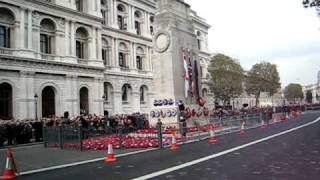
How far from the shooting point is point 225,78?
75188mm

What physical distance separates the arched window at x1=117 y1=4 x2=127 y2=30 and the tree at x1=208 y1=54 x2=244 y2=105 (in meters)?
22.3

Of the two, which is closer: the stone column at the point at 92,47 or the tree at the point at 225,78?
the stone column at the point at 92,47

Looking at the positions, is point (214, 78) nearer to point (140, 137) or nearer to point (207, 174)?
point (140, 137)

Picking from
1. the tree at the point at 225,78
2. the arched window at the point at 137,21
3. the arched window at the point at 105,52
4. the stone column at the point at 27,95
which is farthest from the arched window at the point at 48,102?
the tree at the point at 225,78

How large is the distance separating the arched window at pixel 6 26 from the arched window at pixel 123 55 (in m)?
21.1

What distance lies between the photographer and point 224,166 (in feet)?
37.0

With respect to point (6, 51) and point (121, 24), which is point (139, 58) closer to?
point (121, 24)

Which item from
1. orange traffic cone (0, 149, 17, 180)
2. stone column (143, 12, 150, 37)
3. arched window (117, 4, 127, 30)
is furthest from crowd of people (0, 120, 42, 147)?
stone column (143, 12, 150, 37)

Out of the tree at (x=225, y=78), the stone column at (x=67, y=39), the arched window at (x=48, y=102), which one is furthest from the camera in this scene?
the tree at (x=225, y=78)

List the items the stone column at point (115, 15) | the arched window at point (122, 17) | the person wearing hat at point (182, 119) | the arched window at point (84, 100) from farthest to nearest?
the arched window at point (122, 17)
the stone column at point (115, 15)
the arched window at point (84, 100)
the person wearing hat at point (182, 119)

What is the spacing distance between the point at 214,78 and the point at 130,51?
70.2 ft

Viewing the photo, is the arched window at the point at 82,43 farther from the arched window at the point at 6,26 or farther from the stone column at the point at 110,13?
the arched window at the point at 6,26

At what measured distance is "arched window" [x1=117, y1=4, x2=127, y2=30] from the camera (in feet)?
201

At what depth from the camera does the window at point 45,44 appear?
146 feet
